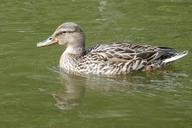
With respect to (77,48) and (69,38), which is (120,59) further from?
(69,38)

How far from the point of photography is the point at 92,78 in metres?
13.4

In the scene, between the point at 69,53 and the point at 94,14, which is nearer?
the point at 69,53

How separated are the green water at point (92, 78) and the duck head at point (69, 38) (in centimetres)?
41

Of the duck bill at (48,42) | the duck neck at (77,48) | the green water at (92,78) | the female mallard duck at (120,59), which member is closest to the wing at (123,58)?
the female mallard duck at (120,59)

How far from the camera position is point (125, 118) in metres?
10.7

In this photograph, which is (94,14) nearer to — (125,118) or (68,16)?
(68,16)

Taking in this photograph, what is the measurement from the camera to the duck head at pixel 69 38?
46.5ft

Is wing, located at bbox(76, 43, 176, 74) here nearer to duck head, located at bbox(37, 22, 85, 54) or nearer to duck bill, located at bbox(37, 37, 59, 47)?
duck head, located at bbox(37, 22, 85, 54)

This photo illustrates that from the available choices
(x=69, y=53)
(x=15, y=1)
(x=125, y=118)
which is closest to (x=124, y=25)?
(x=69, y=53)

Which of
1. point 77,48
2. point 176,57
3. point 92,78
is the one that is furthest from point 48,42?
point 176,57

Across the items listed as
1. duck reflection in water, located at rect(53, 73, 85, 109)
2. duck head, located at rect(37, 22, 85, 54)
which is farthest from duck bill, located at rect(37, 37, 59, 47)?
duck reflection in water, located at rect(53, 73, 85, 109)

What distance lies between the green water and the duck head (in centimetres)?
41

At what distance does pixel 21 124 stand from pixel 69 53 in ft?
13.2

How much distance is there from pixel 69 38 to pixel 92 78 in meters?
1.30
